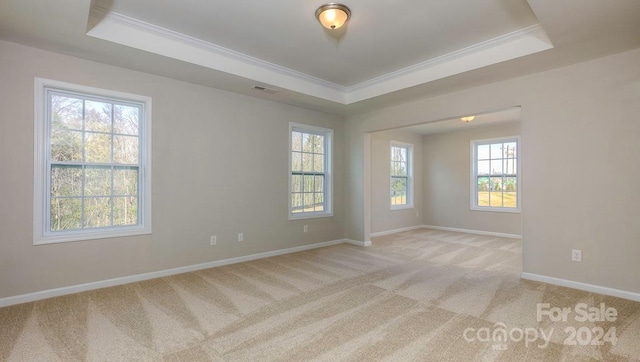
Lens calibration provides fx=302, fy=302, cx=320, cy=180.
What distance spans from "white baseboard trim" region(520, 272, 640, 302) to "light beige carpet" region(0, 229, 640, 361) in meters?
0.12

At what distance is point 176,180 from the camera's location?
4086 mm

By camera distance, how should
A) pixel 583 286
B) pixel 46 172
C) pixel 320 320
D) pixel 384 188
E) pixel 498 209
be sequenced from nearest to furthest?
pixel 320 320
pixel 46 172
pixel 583 286
pixel 498 209
pixel 384 188

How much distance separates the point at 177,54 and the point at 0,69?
65.1 inches

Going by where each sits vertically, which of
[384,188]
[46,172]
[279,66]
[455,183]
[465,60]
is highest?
[279,66]

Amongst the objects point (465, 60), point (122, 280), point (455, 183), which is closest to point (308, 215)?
point (122, 280)

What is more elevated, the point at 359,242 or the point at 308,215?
the point at 308,215

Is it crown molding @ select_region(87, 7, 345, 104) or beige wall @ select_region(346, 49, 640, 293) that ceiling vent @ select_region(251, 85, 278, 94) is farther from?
beige wall @ select_region(346, 49, 640, 293)

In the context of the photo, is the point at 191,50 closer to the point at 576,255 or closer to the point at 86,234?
the point at 86,234

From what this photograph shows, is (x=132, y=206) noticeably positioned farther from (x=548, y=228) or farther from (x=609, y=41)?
(x=609, y=41)

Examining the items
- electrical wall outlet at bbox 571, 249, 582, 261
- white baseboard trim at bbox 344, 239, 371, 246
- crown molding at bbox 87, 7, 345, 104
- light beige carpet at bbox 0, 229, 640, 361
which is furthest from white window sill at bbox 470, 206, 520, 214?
crown molding at bbox 87, 7, 345, 104

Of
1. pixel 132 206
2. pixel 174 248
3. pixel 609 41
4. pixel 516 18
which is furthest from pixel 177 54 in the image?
pixel 609 41

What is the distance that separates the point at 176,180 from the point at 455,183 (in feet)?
21.6

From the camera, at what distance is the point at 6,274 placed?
119 inches

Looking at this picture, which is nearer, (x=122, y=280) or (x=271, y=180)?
(x=122, y=280)
